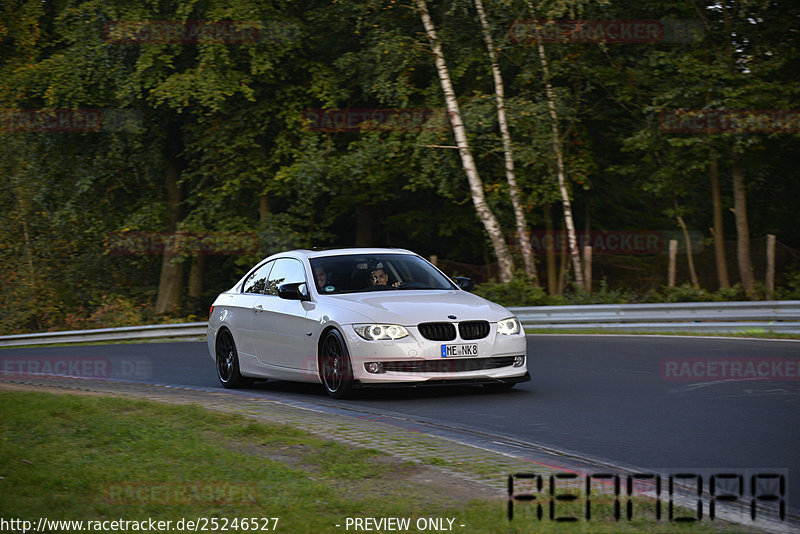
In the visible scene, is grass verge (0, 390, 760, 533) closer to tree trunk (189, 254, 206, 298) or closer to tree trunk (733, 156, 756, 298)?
tree trunk (733, 156, 756, 298)

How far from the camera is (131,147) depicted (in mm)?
34656

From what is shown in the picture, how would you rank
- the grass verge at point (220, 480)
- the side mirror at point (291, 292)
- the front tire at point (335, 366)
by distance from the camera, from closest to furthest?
the grass verge at point (220, 480), the front tire at point (335, 366), the side mirror at point (291, 292)

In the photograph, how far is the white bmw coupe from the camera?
1153 cm

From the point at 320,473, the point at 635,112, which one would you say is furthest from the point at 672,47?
the point at 320,473

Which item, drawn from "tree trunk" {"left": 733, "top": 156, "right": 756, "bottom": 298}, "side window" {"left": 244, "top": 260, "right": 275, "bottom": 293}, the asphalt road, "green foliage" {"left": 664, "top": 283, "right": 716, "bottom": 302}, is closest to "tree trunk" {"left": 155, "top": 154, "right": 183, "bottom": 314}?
"tree trunk" {"left": 733, "top": 156, "right": 756, "bottom": 298}

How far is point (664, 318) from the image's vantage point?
21.9m

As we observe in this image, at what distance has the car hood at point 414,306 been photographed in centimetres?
1159

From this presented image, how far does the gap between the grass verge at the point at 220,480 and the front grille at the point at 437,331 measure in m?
2.42

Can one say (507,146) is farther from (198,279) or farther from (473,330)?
(473,330)

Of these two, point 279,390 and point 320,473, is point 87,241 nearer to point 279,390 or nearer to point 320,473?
point 279,390

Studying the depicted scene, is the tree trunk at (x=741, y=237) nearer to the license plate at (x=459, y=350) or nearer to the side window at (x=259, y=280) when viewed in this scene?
the side window at (x=259, y=280)

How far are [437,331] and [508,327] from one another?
2.77ft

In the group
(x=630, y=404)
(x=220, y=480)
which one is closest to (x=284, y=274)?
(x=630, y=404)

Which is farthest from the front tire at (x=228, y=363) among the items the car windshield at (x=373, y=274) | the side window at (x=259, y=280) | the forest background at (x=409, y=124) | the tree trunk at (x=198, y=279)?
the tree trunk at (x=198, y=279)
